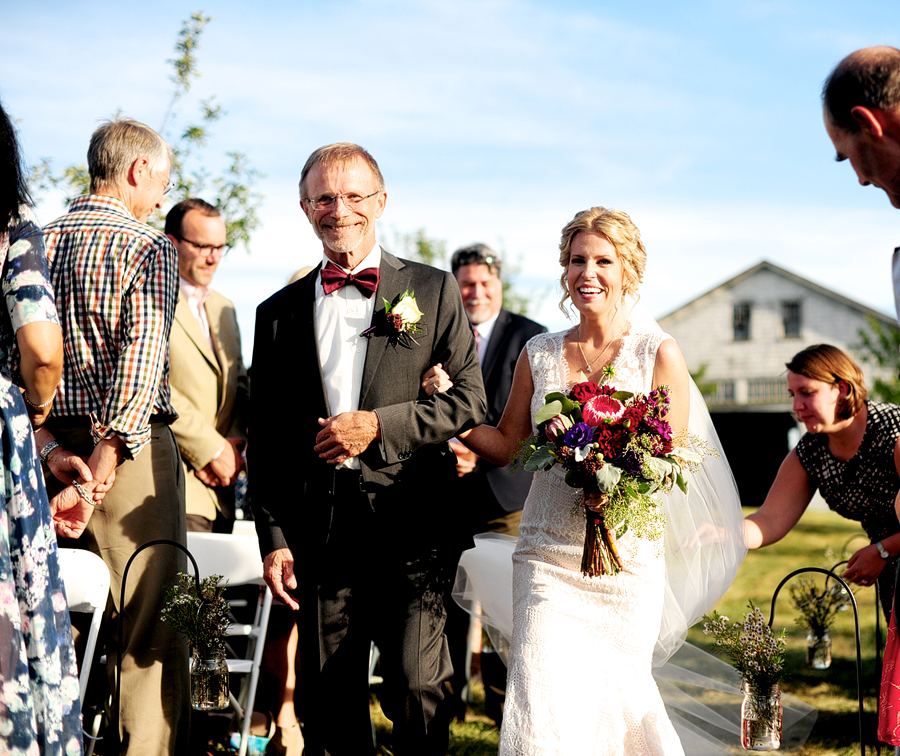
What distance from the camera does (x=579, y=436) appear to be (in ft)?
12.0

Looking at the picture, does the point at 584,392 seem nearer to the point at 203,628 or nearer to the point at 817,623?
the point at 817,623

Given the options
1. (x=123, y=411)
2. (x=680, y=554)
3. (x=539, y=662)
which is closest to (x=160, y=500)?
(x=123, y=411)

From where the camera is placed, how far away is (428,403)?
12.5ft

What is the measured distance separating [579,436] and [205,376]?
2.67m

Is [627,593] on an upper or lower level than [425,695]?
upper

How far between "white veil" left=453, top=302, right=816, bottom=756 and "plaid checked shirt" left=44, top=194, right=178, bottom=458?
2036mm

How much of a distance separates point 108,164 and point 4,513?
76.0 inches

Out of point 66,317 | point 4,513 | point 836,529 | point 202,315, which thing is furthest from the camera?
point 836,529

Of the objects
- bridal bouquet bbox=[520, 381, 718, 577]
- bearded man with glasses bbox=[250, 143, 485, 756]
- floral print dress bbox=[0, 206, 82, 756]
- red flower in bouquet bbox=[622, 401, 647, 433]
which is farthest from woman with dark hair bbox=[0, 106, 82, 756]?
red flower in bouquet bbox=[622, 401, 647, 433]

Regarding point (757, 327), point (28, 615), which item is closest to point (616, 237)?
point (28, 615)

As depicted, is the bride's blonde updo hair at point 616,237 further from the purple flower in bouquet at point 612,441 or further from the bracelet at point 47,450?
the bracelet at point 47,450

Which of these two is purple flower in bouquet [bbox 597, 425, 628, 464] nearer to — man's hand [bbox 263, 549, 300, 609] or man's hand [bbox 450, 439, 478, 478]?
man's hand [bbox 263, 549, 300, 609]

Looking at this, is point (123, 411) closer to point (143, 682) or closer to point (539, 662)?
point (143, 682)

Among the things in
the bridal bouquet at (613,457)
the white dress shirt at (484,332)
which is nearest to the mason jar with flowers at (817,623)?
the bridal bouquet at (613,457)
